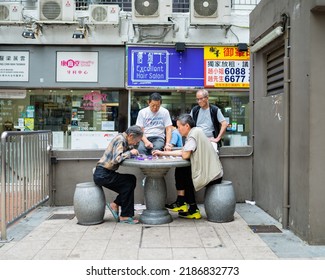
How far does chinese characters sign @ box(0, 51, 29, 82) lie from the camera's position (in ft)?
37.4

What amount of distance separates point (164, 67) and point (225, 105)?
2.12 meters

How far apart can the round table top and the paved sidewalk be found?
35.5 inches

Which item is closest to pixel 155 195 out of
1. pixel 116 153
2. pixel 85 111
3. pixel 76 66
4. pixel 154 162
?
pixel 154 162

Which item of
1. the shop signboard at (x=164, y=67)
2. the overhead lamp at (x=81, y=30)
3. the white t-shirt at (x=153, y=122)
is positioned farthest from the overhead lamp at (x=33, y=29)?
the white t-shirt at (x=153, y=122)

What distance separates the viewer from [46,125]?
11.9 meters

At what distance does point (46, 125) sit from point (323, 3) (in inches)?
355

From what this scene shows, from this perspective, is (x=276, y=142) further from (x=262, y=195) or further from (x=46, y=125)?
(x=46, y=125)

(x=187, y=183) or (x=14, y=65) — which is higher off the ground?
(x=14, y=65)

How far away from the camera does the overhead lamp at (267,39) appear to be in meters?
5.75

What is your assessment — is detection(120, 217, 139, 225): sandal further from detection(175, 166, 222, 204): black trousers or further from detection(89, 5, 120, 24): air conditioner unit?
detection(89, 5, 120, 24): air conditioner unit

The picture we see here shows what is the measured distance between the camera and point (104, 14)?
36.4 ft

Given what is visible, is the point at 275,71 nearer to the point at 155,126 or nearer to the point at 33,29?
the point at 155,126

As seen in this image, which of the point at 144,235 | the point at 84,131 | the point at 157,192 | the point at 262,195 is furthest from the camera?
the point at 84,131

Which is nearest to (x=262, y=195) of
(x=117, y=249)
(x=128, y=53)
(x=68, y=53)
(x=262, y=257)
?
(x=262, y=257)
